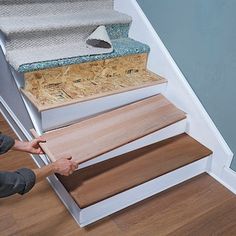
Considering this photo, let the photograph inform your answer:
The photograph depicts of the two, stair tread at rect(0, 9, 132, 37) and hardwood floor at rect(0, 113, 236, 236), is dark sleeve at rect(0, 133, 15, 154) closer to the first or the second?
hardwood floor at rect(0, 113, 236, 236)

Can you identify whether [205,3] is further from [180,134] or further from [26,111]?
[26,111]

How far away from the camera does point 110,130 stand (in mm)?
1625

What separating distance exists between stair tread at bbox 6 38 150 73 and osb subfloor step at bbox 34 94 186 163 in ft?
1.01

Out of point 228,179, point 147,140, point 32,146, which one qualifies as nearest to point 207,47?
point 147,140

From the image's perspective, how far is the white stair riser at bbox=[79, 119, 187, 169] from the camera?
5.17 ft

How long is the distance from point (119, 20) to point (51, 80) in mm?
590

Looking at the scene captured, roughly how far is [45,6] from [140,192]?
1.17 m

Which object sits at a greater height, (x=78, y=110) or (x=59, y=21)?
(x=59, y=21)

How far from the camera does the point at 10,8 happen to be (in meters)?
1.76

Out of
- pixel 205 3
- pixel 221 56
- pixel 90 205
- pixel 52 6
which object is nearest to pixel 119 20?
pixel 52 6

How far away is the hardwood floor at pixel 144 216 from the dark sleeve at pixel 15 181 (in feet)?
1.23

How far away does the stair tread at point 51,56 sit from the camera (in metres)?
1.58

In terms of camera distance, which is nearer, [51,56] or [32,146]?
[32,146]

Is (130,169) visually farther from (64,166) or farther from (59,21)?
(59,21)
